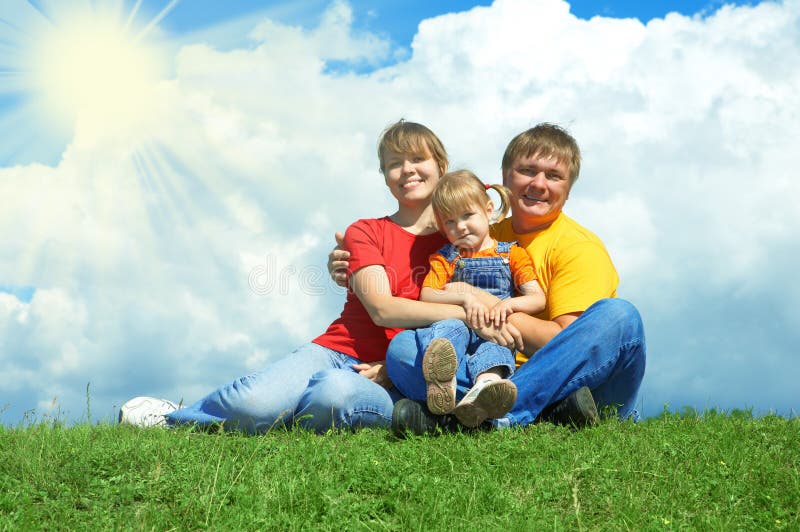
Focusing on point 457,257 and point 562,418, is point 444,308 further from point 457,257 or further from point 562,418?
point 562,418

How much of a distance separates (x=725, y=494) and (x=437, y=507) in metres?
1.98

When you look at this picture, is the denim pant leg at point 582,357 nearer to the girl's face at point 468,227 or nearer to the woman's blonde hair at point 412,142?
the girl's face at point 468,227

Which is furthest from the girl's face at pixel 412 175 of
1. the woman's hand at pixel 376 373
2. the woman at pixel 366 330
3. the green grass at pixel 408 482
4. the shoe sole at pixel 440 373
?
the green grass at pixel 408 482

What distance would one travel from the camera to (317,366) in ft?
23.0

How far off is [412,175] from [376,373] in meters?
1.82

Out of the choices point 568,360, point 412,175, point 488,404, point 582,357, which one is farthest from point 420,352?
point 412,175

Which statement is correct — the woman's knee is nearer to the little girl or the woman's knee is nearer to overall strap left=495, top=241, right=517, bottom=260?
the little girl

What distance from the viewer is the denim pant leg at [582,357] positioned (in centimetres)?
629

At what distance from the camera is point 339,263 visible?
23.4ft

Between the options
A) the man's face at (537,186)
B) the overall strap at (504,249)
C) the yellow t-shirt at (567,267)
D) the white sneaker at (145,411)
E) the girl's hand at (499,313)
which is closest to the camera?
the girl's hand at (499,313)

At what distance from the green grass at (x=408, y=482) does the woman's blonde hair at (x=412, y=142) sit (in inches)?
99.2

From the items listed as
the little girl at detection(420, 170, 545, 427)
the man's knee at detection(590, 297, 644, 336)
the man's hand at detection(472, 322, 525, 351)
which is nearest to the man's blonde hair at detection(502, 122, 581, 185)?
the little girl at detection(420, 170, 545, 427)

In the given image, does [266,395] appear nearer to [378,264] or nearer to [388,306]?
[388,306]

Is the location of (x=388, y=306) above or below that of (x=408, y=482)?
above
